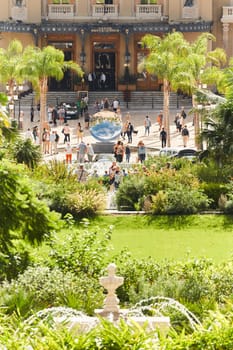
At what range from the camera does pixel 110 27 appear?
62125mm

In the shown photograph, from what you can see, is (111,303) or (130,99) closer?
(111,303)

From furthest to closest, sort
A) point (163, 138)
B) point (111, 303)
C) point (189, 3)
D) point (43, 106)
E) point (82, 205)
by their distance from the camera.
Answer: point (189, 3) < point (43, 106) < point (163, 138) < point (82, 205) < point (111, 303)

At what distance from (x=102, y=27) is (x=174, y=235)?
3795 centimetres

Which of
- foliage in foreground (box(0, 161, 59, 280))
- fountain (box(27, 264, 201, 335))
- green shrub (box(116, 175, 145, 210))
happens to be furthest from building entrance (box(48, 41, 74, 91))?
fountain (box(27, 264, 201, 335))

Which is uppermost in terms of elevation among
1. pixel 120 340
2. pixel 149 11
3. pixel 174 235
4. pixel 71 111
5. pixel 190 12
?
pixel 149 11

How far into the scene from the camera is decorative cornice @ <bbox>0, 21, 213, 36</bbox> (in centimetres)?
6050

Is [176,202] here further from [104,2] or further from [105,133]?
[104,2]

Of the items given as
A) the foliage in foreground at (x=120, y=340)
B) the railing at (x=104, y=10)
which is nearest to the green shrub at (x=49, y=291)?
the foliage in foreground at (x=120, y=340)

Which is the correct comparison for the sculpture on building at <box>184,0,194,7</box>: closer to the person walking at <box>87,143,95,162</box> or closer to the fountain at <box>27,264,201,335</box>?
the person walking at <box>87,143,95,162</box>

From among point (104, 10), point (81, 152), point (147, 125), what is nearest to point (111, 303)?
point (81, 152)

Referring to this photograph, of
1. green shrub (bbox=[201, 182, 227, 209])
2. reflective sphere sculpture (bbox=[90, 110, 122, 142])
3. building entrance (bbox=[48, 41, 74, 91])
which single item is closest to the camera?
green shrub (bbox=[201, 182, 227, 209])

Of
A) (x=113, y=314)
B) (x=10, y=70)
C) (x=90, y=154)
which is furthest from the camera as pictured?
(x=10, y=70)

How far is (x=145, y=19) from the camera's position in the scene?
2459 inches

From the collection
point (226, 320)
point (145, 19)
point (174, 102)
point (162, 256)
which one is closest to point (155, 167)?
point (162, 256)
